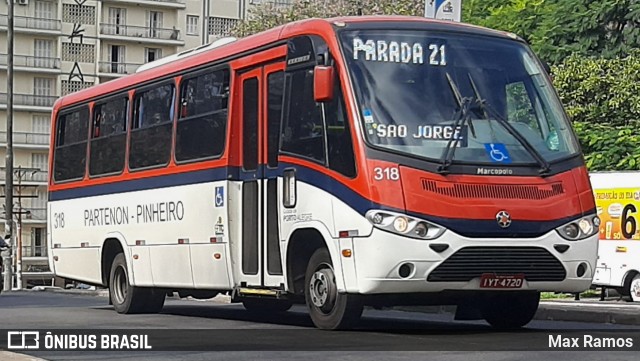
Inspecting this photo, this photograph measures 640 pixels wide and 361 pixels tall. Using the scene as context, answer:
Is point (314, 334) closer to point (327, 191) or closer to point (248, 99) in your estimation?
point (327, 191)

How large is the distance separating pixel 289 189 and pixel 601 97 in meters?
26.3

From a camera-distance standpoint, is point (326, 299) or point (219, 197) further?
point (219, 197)

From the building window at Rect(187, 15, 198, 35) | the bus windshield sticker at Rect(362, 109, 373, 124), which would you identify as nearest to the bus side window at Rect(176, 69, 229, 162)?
the bus windshield sticker at Rect(362, 109, 373, 124)

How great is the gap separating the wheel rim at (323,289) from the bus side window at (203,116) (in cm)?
258

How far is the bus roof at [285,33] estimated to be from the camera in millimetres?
14148

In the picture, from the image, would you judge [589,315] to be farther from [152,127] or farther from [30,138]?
[30,138]

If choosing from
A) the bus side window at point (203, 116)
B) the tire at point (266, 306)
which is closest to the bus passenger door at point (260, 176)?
the bus side window at point (203, 116)

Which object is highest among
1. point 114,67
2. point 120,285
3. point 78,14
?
point 78,14

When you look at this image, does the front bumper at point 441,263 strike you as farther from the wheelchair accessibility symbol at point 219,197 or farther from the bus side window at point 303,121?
the wheelchair accessibility symbol at point 219,197

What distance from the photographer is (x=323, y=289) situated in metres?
14.0

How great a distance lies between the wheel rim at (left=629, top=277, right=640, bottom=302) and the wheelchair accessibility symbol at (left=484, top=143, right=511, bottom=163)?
17.4 metres

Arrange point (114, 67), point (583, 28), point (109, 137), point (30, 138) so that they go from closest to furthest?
1. point (109, 137)
2. point (583, 28)
3. point (30, 138)
4. point (114, 67)

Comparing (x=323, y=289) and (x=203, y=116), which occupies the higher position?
(x=203, y=116)

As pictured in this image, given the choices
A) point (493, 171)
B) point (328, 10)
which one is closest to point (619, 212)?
point (493, 171)
